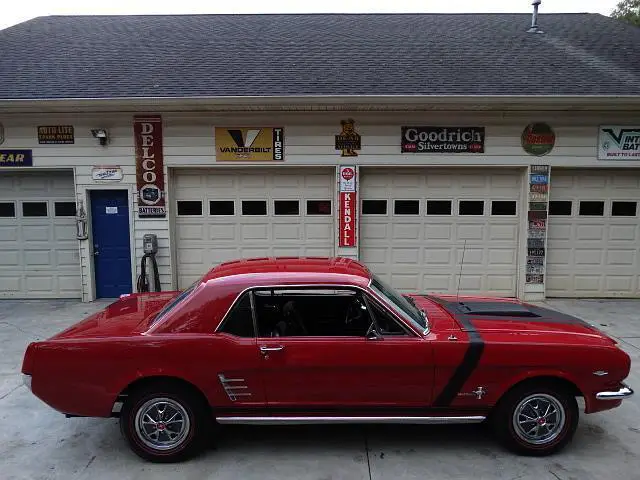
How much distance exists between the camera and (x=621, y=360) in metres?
3.39

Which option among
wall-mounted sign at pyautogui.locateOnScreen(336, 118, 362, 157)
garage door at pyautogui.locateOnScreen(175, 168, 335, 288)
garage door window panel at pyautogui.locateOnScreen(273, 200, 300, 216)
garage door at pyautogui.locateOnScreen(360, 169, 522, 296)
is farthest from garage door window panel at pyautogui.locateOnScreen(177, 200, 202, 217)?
garage door at pyautogui.locateOnScreen(360, 169, 522, 296)

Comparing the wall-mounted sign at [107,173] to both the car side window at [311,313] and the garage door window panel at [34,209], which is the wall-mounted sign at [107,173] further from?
the car side window at [311,313]

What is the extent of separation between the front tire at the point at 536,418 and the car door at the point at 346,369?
2.05 ft

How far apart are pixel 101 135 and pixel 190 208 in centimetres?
195

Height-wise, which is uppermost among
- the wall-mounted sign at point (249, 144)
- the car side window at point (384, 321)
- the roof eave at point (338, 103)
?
the roof eave at point (338, 103)

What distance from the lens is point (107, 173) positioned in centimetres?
813

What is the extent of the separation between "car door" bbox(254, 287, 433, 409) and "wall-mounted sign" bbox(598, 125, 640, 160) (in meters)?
6.79

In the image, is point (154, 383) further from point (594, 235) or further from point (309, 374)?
point (594, 235)

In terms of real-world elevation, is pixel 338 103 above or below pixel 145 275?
above

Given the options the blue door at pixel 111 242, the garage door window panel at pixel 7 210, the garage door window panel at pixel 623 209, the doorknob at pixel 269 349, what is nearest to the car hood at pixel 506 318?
the doorknob at pixel 269 349

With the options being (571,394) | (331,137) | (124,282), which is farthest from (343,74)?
(571,394)

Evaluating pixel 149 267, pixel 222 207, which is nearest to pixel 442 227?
pixel 222 207

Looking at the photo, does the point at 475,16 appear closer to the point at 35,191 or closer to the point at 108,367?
the point at 35,191

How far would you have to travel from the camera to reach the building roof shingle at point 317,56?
7891mm
